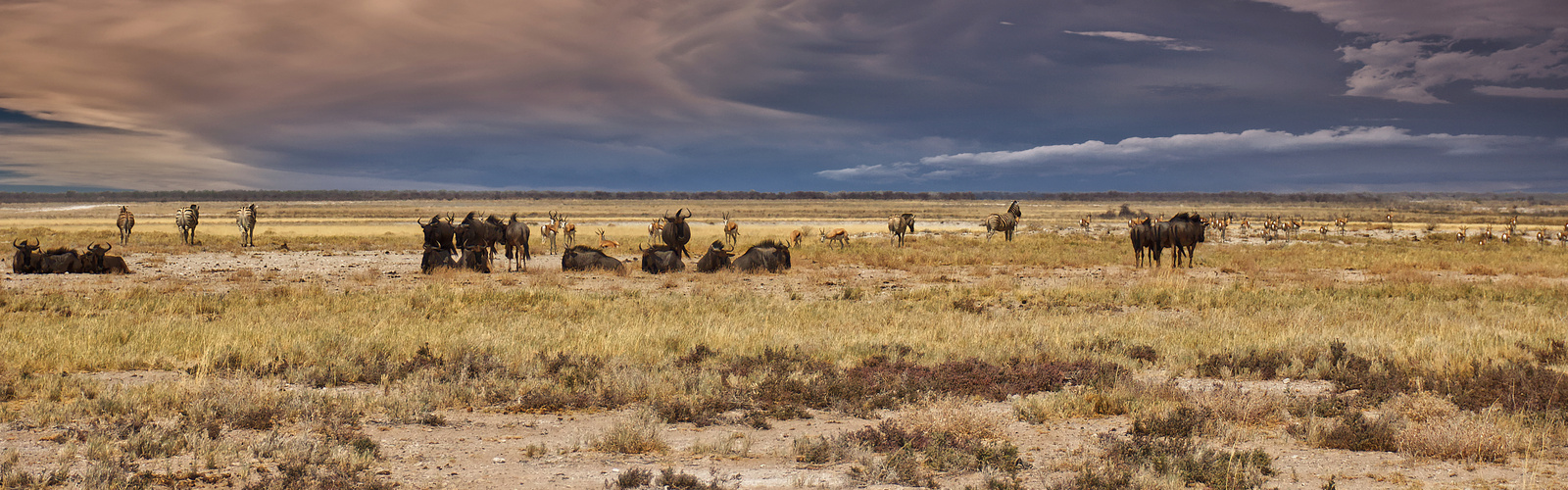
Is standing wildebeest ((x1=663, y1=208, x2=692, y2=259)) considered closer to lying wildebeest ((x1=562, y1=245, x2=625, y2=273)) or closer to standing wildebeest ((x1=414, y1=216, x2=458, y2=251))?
lying wildebeest ((x1=562, y1=245, x2=625, y2=273))

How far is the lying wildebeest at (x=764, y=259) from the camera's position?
25078mm

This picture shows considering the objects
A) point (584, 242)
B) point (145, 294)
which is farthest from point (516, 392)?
point (584, 242)

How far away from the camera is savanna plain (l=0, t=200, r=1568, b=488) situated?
19.8 ft

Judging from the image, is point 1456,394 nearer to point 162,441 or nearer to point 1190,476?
point 1190,476

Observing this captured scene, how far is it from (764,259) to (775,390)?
16.9 metres

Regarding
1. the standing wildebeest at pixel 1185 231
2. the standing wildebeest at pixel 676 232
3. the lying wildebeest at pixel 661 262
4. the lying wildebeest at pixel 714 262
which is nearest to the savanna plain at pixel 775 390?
the lying wildebeest at pixel 661 262

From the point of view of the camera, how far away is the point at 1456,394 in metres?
8.12

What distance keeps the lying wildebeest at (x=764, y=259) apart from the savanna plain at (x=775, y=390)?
6.80 metres

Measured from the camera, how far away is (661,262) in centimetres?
2497

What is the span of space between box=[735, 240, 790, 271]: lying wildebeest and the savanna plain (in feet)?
22.3

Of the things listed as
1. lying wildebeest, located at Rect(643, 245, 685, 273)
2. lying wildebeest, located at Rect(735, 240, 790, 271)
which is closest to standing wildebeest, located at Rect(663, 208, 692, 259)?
lying wildebeest, located at Rect(643, 245, 685, 273)

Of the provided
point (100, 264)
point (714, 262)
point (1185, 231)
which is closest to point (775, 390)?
point (714, 262)

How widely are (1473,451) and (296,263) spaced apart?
3037 centimetres

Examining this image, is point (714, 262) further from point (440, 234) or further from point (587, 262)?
point (440, 234)
